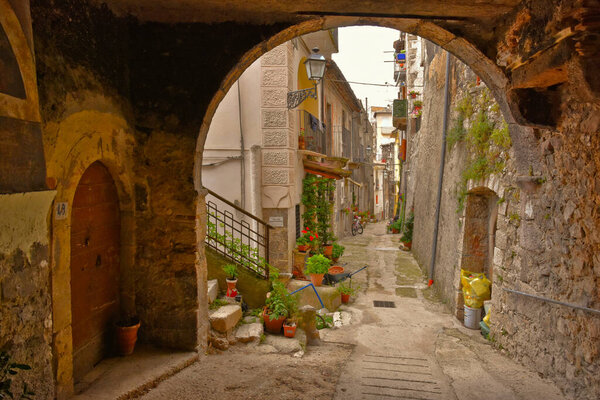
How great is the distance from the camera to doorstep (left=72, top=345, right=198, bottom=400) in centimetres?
Answer: 310

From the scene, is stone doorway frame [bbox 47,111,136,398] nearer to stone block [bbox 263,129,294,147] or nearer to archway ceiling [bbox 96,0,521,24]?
archway ceiling [bbox 96,0,521,24]

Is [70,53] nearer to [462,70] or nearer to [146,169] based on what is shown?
[146,169]

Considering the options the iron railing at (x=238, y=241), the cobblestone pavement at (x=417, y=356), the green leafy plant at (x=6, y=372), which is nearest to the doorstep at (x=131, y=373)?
the green leafy plant at (x=6, y=372)

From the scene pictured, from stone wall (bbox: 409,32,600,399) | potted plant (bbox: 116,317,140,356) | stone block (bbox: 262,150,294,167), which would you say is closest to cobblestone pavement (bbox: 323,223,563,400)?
stone wall (bbox: 409,32,600,399)

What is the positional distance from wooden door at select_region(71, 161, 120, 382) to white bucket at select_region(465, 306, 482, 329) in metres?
4.90

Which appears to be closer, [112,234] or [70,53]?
[70,53]

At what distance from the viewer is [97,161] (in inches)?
137

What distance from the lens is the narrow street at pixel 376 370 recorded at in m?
3.50

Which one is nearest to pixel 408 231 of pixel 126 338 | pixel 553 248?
pixel 553 248

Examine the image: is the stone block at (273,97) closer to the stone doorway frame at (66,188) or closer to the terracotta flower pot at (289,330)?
the terracotta flower pot at (289,330)

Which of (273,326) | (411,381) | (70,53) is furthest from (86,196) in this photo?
(411,381)

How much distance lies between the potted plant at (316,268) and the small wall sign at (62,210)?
227 inches

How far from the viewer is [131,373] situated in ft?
11.3

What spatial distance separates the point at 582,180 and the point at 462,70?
193 inches
